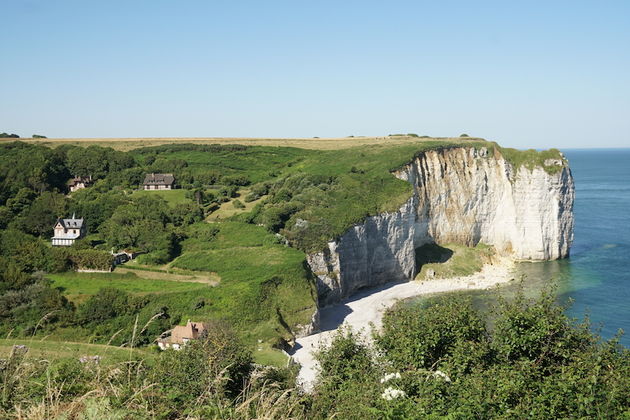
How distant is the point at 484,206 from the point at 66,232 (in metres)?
57.2

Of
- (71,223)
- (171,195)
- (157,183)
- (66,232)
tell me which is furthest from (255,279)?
(157,183)

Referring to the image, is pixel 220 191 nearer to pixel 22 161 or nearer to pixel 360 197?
pixel 360 197

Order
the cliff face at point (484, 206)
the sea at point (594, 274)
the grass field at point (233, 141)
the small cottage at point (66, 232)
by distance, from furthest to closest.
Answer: the grass field at point (233, 141) → the cliff face at point (484, 206) → the small cottage at point (66, 232) → the sea at point (594, 274)

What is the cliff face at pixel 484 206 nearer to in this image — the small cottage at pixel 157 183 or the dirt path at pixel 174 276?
the dirt path at pixel 174 276

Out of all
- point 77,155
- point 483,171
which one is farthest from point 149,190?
point 483,171

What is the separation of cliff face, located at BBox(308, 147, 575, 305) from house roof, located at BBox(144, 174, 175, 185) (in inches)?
1306

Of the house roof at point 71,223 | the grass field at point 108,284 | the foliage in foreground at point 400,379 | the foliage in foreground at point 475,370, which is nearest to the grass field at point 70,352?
the foliage in foreground at point 400,379

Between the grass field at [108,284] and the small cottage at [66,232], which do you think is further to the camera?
the small cottage at [66,232]

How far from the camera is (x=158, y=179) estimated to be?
77.4m

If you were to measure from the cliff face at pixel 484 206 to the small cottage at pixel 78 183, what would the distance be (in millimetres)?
46092

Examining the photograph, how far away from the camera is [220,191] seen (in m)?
74.5

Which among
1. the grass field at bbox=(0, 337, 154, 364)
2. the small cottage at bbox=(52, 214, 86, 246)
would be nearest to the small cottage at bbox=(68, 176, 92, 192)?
the small cottage at bbox=(52, 214, 86, 246)

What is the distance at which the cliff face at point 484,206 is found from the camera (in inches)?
2817

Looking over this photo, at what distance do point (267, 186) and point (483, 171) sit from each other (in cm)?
3295
